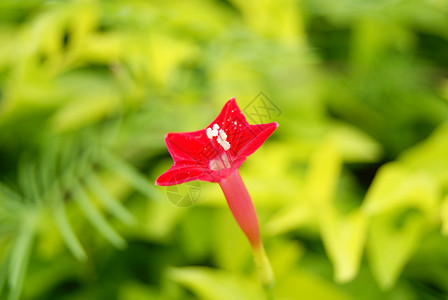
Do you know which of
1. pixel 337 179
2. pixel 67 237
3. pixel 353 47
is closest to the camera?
pixel 67 237

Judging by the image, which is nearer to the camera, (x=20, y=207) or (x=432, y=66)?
(x=20, y=207)

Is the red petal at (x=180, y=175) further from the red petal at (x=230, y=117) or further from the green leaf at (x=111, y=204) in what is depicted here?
the green leaf at (x=111, y=204)

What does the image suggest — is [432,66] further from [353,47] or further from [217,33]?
[217,33]

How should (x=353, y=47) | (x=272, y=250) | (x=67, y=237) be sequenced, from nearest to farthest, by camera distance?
(x=67, y=237)
(x=272, y=250)
(x=353, y=47)

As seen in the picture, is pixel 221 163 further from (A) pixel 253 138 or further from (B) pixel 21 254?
(B) pixel 21 254

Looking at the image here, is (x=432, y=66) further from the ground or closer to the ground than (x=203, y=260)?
further from the ground

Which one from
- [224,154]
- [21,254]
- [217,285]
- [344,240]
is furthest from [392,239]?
[21,254]

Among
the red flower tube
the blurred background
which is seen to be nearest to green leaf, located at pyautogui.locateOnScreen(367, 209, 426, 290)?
the blurred background

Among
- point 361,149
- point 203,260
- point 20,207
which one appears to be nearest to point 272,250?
Result: point 203,260
